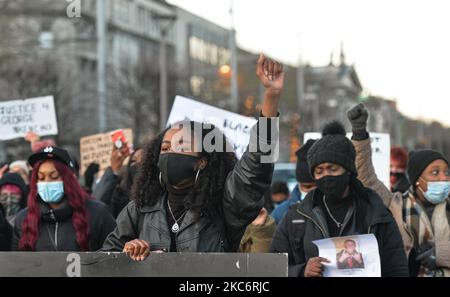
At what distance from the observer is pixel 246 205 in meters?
3.81

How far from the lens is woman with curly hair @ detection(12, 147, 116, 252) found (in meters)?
5.40

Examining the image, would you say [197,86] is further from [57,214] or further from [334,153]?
[334,153]

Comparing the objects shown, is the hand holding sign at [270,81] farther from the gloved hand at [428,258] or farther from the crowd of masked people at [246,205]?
the gloved hand at [428,258]

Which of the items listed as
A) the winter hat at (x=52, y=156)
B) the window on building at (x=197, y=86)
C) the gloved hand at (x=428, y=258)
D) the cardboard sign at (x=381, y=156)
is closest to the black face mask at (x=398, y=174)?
the cardboard sign at (x=381, y=156)

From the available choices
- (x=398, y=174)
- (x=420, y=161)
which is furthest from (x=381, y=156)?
(x=420, y=161)

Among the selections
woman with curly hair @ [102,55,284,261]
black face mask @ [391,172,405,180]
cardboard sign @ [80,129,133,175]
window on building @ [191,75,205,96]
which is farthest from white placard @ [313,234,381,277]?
window on building @ [191,75,205,96]

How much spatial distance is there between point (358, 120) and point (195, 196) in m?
1.63

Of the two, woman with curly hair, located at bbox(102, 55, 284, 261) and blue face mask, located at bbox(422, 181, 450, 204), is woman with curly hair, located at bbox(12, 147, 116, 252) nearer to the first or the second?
woman with curly hair, located at bbox(102, 55, 284, 261)

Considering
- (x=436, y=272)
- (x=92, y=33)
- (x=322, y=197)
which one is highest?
(x=92, y=33)

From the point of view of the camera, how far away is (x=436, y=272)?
17.3 feet
